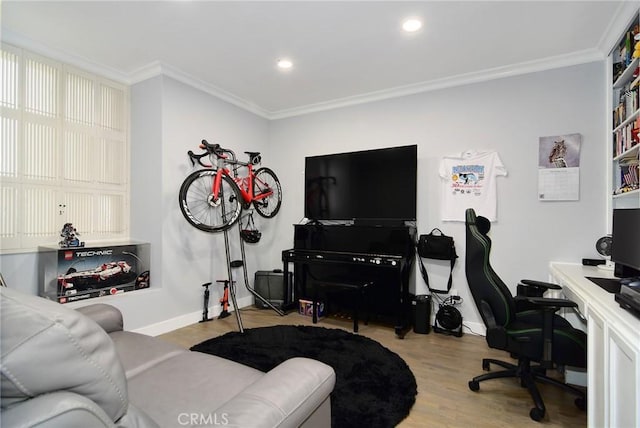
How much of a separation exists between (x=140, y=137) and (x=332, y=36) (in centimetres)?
235

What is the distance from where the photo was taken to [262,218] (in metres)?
4.45

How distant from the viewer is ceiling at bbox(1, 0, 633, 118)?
2283mm

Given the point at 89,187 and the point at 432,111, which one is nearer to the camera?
the point at 89,187

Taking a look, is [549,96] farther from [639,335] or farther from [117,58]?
[117,58]

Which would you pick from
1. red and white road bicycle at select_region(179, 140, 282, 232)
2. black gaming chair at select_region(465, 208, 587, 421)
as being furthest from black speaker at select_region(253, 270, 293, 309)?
black gaming chair at select_region(465, 208, 587, 421)

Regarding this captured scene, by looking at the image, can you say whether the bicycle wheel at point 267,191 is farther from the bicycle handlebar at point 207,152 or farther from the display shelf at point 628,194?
the display shelf at point 628,194

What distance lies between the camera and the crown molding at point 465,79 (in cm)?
287

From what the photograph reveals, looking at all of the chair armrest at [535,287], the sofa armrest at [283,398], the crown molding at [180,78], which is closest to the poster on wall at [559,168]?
the chair armrest at [535,287]

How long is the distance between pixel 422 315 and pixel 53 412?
3209 millimetres

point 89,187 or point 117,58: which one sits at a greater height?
point 117,58

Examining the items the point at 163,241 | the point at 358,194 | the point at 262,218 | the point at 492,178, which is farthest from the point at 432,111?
the point at 163,241

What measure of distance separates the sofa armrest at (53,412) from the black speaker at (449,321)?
3224 mm

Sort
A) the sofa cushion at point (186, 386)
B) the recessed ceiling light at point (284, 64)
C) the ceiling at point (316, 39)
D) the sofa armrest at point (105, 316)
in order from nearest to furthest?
the sofa cushion at point (186, 386) → the sofa armrest at point (105, 316) → the ceiling at point (316, 39) → the recessed ceiling light at point (284, 64)

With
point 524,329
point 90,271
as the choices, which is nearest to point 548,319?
point 524,329
